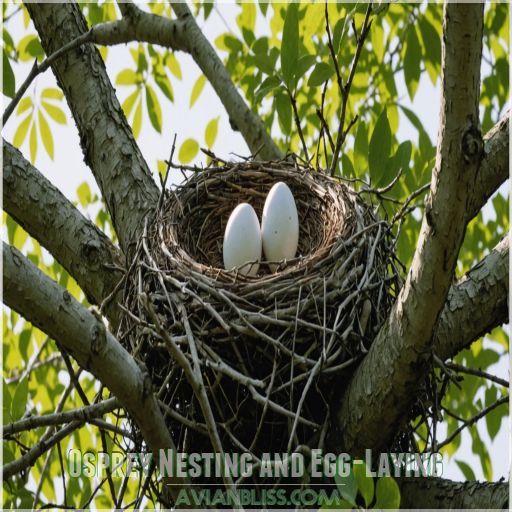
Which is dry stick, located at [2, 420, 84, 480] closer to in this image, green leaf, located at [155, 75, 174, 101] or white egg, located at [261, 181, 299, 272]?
white egg, located at [261, 181, 299, 272]

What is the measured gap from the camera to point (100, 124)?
3254 millimetres

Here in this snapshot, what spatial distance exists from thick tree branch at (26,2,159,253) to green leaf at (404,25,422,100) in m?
1.26

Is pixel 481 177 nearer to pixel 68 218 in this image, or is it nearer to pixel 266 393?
pixel 266 393

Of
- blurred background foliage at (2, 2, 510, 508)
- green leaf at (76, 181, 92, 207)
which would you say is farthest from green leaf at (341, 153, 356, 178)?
green leaf at (76, 181, 92, 207)

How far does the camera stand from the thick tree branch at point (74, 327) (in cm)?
206

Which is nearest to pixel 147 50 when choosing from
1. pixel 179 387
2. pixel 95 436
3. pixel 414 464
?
pixel 95 436

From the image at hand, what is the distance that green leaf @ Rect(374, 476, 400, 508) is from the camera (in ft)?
6.57

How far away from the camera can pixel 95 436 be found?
4426mm

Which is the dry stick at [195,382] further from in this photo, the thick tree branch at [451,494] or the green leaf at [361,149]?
the green leaf at [361,149]

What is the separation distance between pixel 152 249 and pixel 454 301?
97cm

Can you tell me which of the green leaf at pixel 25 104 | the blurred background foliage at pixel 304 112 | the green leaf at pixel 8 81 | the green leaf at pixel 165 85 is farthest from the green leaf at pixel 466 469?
the green leaf at pixel 25 104

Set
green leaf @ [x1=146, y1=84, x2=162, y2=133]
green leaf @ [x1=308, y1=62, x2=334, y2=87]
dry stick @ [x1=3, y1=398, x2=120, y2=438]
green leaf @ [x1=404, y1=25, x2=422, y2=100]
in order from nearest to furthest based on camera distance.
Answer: dry stick @ [x1=3, y1=398, x2=120, y2=438] < green leaf @ [x1=308, y1=62, x2=334, y2=87] < green leaf @ [x1=404, y1=25, x2=422, y2=100] < green leaf @ [x1=146, y1=84, x2=162, y2=133]

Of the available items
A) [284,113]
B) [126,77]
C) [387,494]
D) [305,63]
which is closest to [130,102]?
[126,77]

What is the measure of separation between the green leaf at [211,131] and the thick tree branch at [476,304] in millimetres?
1949
